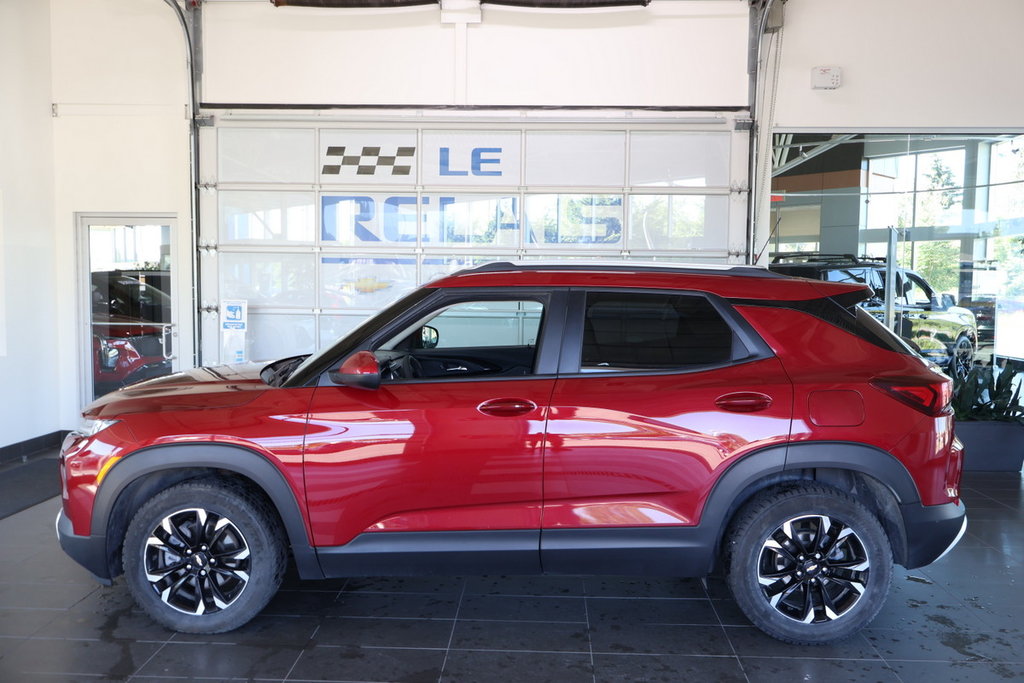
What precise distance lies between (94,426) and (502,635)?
7.00 ft

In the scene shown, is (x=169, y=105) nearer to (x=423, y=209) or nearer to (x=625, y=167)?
(x=423, y=209)

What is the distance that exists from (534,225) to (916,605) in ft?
15.8

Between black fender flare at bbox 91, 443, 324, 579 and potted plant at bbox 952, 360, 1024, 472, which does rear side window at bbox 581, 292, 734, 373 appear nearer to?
black fender flare at bbox 91, 443, 324, 579

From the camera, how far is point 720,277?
155 inches

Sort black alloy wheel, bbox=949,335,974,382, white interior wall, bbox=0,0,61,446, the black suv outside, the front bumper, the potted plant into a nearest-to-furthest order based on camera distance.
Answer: the front bumper < white interior wall, bbox=0,0,61,446 < the potted plant < the black suv outside < black alloy wheel, bbox=949,335,974,382

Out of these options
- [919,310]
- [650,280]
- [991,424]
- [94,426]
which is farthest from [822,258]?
[94,426]

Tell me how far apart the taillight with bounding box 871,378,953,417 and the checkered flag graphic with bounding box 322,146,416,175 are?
542 centimetres

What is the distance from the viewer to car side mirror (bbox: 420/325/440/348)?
4891mm

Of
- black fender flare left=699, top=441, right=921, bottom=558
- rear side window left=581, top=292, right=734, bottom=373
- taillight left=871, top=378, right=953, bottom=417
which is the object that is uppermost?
rear side window left=581, top=292, right=734, bottom=373

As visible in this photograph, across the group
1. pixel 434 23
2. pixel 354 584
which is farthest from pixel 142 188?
pixel 354 584

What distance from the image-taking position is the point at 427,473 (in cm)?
363

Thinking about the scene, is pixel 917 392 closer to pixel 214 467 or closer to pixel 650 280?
pixel 650 280

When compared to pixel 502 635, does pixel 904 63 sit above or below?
above

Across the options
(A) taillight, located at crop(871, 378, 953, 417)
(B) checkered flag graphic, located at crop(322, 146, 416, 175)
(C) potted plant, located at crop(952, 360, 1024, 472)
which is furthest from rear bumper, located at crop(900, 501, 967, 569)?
(B) checkered flag graphic, located at crop(322, 146, 416, 175)
